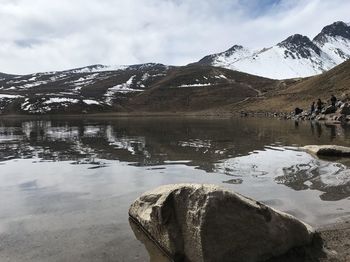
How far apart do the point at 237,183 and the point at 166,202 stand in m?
9.44

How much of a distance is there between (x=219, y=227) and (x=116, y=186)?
1029 centimetres

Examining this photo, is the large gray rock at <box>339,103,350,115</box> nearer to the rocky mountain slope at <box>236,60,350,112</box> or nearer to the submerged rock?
the rocky mountain slope at <box>236,60,350,112</box>

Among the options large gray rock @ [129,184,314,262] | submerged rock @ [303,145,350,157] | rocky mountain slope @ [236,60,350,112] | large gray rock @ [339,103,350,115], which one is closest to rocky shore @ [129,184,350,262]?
large gray rock @ [129,184,314,262]

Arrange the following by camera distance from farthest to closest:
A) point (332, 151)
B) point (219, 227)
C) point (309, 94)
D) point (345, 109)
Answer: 1. point (309, 94)
2. point (345, 109)
3. point (332, 151)
4. point (219, 227)

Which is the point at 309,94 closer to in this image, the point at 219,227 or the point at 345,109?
→ the point at 345,109

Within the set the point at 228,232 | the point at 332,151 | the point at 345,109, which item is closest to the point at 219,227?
the point at 228,232

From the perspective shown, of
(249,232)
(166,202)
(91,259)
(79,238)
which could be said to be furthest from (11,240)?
(249,232)

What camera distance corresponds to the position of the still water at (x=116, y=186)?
1284 centimetres

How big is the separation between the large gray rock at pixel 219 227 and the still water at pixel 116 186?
3.49 feet

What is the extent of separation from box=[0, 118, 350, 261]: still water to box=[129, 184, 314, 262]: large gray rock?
106 cm

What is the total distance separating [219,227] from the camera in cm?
1088

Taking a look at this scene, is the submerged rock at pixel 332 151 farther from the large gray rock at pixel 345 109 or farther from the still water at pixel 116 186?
the large gray rock at pixel 345 109

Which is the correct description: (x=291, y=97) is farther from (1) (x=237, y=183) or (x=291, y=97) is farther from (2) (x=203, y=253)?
(2) (x=203, y=253)

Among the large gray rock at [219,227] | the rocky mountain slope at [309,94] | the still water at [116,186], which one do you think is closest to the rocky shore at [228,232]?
the large gray rock at [219,227]
